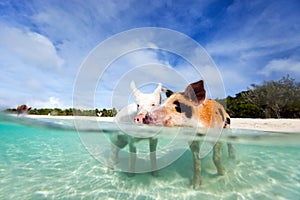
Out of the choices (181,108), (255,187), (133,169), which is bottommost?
(255,187)

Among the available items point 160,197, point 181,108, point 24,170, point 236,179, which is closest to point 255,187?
point 236,179

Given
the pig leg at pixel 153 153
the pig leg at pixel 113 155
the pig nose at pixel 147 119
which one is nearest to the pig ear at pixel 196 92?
the pig nose at pixel 147 119

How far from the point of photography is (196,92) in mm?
3727

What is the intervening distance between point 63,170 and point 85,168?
2.40ft

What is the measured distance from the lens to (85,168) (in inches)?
233

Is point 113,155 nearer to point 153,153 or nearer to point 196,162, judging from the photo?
point 153,153

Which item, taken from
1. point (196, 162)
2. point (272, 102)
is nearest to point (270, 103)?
point (272, 102)

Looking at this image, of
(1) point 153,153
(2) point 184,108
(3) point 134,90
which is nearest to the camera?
(2) point 184,108

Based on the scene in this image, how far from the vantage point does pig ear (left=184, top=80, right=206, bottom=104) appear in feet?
11.7

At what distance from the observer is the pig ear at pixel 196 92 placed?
3.58 meters

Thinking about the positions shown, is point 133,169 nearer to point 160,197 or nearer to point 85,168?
point 160,197

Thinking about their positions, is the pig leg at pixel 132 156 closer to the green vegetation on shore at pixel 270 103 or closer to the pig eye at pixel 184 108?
the pig eye at pixel 184 108

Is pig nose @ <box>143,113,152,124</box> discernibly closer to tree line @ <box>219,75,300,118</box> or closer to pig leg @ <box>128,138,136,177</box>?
pig leg @ <box>128,138,136,177</box>

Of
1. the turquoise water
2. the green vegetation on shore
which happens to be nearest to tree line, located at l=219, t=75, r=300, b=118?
the green vegetation on shore
